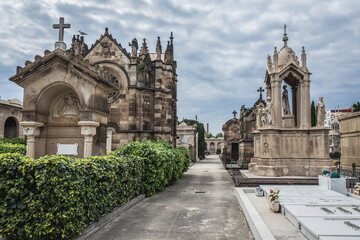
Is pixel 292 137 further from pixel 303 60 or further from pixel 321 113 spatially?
pixel 303 60

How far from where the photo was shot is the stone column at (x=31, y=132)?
928 centimetres

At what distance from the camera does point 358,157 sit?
18891 millimetres

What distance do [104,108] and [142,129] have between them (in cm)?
937

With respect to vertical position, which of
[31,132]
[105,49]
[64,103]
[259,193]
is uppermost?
[105,49]

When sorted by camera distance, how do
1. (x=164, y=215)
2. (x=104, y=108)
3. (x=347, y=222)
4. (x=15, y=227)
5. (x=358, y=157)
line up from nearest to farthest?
(x=15, y=227)
(x=347, y=222)
(x=164, y=215)
(x=104, y=108)
(x=358, y=157)

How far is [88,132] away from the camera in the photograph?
905 centimetres

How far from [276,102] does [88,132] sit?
10.4 m

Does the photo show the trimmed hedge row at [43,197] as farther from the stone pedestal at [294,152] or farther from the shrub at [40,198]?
the stone pedestal at [294,152]

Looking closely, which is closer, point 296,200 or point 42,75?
point 296,200

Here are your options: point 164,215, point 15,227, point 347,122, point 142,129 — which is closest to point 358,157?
point 347,122

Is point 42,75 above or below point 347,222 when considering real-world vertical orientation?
above

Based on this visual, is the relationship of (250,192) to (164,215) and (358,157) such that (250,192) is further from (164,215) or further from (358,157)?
(358,157)

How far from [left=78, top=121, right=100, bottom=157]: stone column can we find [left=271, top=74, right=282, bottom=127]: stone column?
32.1 feet

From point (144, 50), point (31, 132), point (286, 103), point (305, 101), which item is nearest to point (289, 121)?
point (286, 103)
